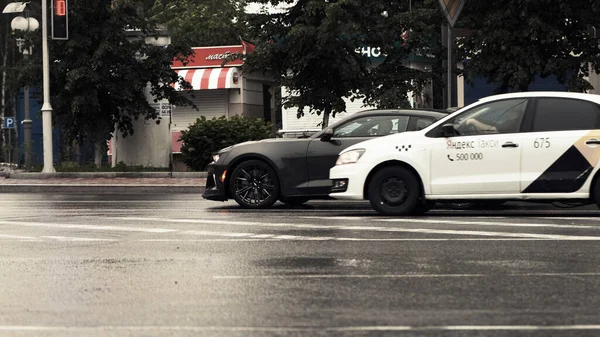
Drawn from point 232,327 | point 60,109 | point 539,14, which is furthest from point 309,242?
point 60,109

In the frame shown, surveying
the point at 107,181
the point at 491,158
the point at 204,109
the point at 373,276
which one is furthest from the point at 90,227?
the point at 204,109

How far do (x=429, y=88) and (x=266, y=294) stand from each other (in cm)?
2460

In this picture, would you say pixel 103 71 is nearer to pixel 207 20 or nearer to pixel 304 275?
pixel 304 275

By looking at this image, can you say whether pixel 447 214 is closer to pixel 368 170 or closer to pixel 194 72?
pixel 368 170

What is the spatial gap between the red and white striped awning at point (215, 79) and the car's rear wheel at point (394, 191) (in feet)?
76.8

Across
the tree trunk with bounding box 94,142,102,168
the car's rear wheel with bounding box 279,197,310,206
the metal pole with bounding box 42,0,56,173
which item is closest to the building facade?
the tree trunk with bounding box 94,142,102,168

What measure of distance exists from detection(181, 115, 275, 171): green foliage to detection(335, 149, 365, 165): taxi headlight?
494 inches

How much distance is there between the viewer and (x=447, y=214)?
15.2 m

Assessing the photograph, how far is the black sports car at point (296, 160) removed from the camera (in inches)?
637

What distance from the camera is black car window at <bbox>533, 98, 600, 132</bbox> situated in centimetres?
1404

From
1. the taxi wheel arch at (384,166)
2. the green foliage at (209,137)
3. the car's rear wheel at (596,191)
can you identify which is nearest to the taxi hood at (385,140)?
the taxi wheel arch at (384,166)

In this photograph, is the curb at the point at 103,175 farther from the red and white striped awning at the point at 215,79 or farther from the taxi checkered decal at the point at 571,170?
the taxi checkered decal at the point at 571,170

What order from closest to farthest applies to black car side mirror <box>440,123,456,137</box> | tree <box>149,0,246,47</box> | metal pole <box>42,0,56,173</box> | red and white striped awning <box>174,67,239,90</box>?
black car side mirror <box>440,123,456,137</box> < metal pole <box>42,0,56,173</box> < red and white striped awning <box>174,67,239,90</box> < tree <box>149,0,246,47</box>

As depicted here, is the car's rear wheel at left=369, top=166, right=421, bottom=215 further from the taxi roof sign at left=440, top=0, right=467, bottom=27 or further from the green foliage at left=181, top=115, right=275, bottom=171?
the green foliage at left=181, top=115, right=275, bottom=171
